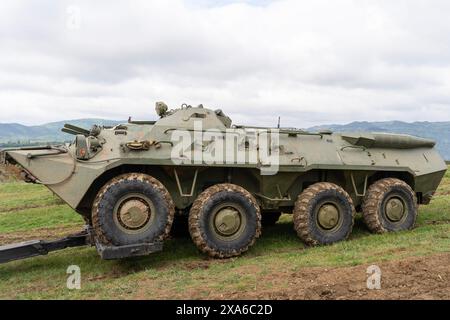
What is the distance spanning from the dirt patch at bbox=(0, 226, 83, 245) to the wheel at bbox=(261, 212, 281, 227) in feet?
15.7

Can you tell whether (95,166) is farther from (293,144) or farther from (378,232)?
(378,232)

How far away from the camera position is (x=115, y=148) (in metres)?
8.52

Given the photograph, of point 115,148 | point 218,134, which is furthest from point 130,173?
point 218,134

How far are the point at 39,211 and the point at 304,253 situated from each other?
10746mm

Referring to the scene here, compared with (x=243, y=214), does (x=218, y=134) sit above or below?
above

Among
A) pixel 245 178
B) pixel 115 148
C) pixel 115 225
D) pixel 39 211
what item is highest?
pixel 115 148

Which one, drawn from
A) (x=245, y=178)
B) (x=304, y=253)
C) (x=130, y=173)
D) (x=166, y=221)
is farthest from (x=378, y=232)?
(x=130, y=173)

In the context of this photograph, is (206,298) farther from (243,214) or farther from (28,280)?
(28,280)

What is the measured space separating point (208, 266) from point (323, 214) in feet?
8.66

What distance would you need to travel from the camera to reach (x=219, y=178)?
9469 millimetres

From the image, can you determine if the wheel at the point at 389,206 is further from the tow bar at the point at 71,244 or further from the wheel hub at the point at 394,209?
the tow bar at the point at 71,244
